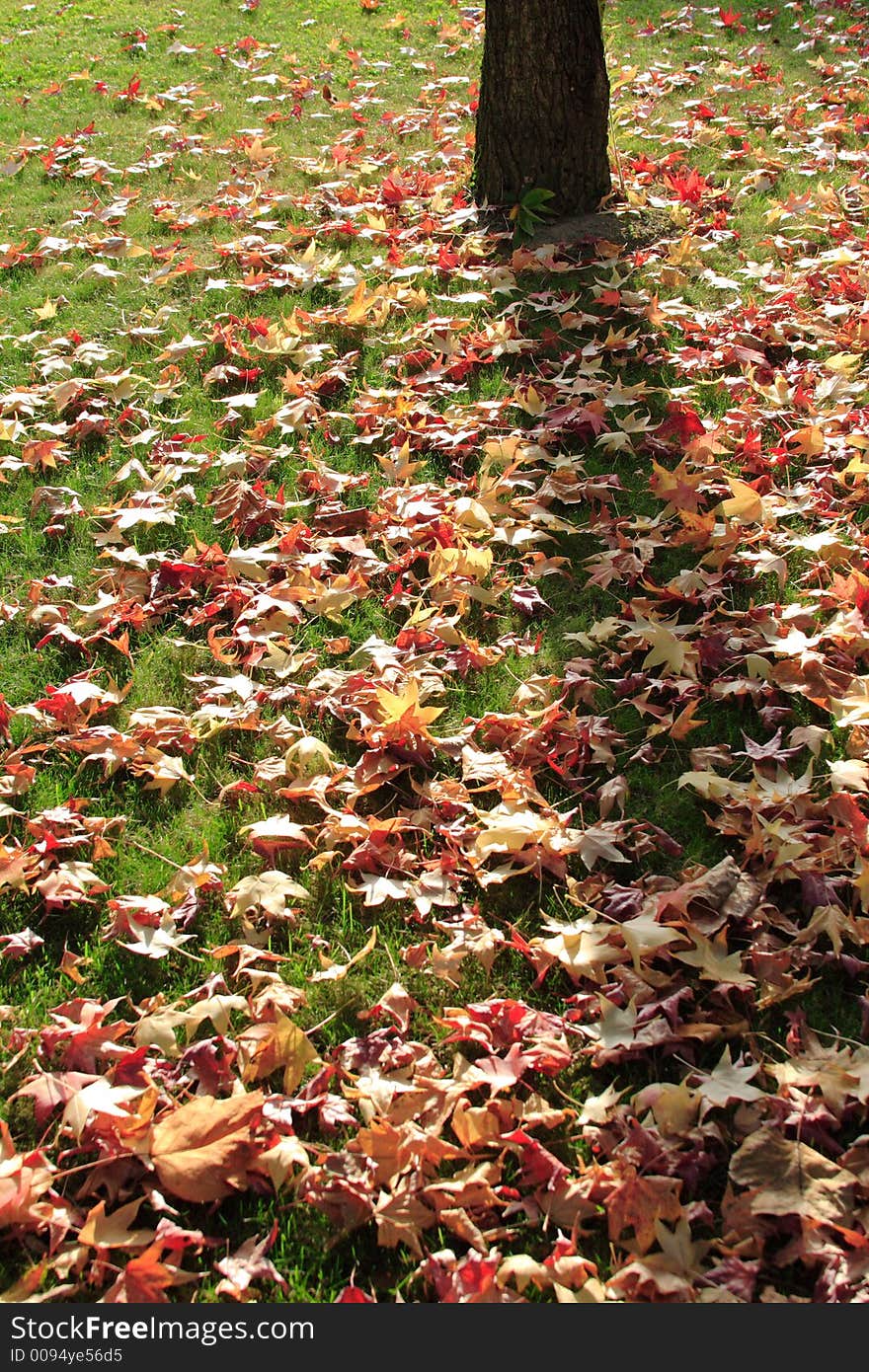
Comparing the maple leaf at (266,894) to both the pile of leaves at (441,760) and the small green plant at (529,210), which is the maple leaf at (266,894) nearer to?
the pile of leaves at (441,760)

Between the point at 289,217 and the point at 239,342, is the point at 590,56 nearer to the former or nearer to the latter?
the point at 289,217

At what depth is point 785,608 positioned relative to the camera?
3232mm

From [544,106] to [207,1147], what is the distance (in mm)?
4983

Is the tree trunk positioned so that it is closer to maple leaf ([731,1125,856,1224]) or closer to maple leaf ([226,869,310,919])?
maple leaf ([226,869,310,919])

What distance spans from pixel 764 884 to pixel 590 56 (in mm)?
4353

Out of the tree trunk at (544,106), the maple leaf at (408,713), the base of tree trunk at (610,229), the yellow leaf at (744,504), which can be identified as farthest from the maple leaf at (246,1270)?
the tree trunk at (544,106)

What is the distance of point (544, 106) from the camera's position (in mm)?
5203

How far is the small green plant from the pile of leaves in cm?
17

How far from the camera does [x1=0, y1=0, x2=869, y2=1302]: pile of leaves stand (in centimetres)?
202

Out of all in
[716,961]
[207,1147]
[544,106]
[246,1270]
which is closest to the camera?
[246,1270]

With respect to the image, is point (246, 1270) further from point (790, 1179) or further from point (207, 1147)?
point (790, 1179)

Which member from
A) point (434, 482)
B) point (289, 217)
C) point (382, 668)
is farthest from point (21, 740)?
point (289, 217)

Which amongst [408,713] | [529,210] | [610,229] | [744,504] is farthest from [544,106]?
[408,713]

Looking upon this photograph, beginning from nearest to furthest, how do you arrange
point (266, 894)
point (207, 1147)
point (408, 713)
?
point (207, 1147)
point (266, 894)
point (408, 713)
